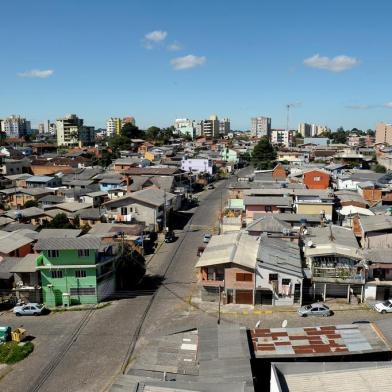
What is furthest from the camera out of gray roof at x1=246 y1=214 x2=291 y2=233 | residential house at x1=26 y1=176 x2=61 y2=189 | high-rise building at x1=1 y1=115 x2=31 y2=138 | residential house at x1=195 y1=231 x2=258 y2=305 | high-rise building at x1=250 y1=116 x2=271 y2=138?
high-rise building at x1=250 y1=116 x2=271 y2=138

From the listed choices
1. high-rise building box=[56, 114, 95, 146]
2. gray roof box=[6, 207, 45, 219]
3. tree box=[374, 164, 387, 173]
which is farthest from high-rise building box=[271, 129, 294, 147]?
gray roof box=[6, 207, 45, 219]

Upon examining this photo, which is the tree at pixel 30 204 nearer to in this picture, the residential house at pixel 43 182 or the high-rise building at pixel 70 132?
the residential house at pixel 43 182

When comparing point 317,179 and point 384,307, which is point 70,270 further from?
point 317,179

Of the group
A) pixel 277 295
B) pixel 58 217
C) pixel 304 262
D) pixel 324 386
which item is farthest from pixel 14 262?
pixel 324 386

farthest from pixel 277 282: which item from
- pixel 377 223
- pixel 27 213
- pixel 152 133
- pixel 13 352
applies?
pixel 152 133

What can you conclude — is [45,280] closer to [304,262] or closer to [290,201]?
[304,262]

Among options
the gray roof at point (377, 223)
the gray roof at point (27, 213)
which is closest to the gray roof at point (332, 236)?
the gray roof at point (377, 223)

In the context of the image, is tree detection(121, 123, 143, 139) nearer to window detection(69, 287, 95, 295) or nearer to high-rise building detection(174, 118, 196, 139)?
high-rise building detection(174, 118, 196, 139)
